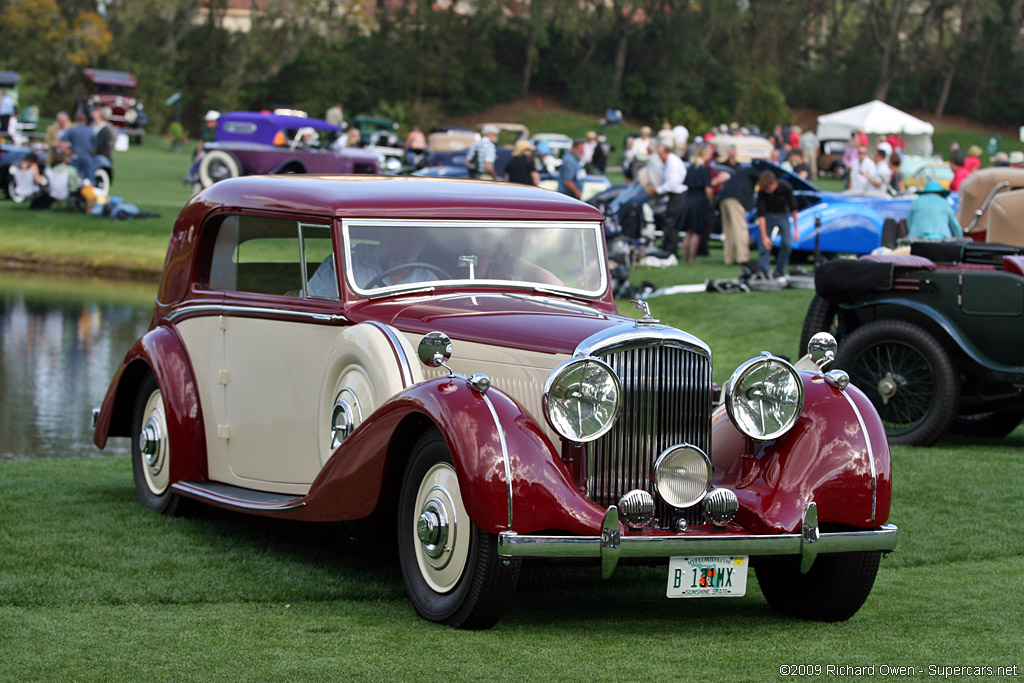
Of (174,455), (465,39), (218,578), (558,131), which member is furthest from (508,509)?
(465,39)

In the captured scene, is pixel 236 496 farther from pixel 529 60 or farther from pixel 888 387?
pixel 529 60

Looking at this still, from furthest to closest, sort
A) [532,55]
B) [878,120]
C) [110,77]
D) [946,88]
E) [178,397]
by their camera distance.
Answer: [532,55]
[946,88]
[110,77]
[878,120]
[178,397]

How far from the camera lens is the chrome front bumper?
444 centimetres

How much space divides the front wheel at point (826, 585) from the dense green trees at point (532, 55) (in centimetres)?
5059

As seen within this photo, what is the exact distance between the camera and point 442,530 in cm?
474

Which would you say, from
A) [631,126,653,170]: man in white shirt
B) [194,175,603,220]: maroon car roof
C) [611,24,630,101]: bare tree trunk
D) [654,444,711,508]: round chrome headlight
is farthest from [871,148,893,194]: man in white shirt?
[611,24,630,101]: bare tree trunk

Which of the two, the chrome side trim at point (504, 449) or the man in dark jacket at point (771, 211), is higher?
the chrome side trim at point (504, 449)

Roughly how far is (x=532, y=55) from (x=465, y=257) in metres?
57.9

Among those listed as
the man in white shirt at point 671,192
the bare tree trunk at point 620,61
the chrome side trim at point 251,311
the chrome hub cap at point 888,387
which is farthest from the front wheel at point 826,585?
the bare tree trunk at point 620,61

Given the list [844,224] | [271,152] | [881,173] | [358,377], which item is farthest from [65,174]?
[358,377]

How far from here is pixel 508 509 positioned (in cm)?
448

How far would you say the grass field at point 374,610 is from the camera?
4.25 metres

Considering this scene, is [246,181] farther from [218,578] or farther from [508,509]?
[508,509]

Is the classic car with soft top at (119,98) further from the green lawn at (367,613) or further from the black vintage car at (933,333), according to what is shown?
the green lawn at (367,613)
